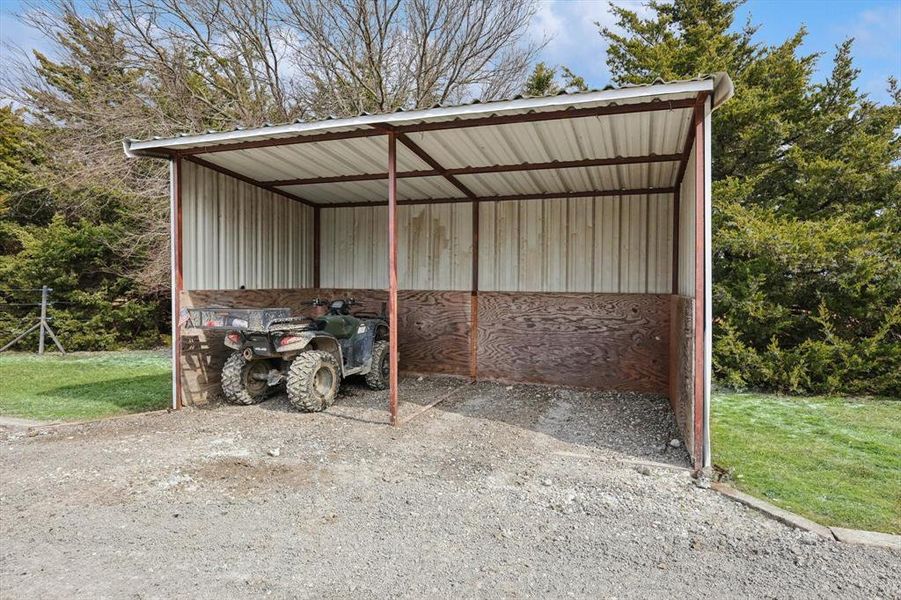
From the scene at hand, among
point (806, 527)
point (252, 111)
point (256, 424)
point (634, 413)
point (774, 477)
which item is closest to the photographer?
point (806, 527)

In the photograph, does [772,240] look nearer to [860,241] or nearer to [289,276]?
[860,241]

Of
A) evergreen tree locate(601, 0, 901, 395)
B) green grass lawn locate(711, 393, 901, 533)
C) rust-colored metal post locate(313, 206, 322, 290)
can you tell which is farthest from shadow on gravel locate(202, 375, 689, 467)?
rust-colored metal post locate(313, 206, 322, 290)

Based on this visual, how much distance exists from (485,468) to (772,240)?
16.2ft

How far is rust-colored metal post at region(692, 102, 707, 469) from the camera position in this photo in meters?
3.31

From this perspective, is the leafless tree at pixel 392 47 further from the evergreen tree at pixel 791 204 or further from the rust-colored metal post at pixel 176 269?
the rust-colored metal post at pixel 176 269

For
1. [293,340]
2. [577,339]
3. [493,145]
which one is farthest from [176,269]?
[577,339]

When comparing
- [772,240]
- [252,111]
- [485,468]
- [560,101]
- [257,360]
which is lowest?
[485,468]

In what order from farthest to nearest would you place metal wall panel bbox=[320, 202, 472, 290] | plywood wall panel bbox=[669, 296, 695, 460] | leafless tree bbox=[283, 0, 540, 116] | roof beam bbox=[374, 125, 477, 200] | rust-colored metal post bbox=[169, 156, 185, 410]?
leafless tree bbox=[283, 0, 540, 116] → metal wall panel bbox=[320, 202, 472, 290] → rust-colored metal post bbox=[169, 156, 185, 410] → roof beam bbox=[374, 125, 477, 200] → plywood wall panel bbox=[669, 296, 695, 460]

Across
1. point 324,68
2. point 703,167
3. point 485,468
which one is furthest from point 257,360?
point 324,68

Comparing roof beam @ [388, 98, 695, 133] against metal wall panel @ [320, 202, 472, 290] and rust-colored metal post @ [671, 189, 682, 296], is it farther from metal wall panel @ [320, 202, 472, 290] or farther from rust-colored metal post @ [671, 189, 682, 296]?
metal wall panel @ [320, 202, 472, 290]

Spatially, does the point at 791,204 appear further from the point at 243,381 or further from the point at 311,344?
the point at 243,381

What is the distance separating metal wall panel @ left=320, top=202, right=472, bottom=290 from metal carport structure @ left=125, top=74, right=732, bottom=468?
0.02m

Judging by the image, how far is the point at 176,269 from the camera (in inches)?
194

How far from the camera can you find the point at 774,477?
3.12 metres
